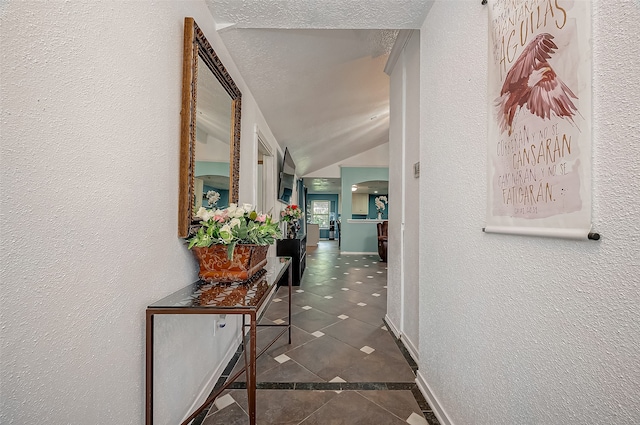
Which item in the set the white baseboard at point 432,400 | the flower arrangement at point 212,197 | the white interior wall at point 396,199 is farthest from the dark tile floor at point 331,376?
the flower arrangement at point 212,197

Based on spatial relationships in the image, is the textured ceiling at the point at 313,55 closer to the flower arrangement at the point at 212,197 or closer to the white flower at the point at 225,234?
the flower arrangement at the point at 212,197

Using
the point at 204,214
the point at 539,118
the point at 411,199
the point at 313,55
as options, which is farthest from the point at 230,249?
the point at 313,55

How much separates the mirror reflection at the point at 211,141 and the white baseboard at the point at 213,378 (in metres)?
1.08

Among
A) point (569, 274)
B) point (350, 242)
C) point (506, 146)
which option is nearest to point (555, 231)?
point (569, 274)

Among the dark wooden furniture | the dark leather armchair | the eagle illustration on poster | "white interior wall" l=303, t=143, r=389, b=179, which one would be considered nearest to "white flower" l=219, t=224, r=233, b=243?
the eagle illustration on poster

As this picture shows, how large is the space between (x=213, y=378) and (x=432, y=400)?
1.35 metres

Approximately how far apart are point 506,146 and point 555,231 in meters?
0.36

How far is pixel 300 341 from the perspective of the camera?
8.09 feet

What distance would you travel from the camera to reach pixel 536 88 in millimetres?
842

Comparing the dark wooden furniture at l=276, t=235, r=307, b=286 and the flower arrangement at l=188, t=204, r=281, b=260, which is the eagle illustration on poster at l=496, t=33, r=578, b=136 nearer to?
the flower arrangement at l=188, t=204, r=281, b=260

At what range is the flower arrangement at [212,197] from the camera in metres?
1.61

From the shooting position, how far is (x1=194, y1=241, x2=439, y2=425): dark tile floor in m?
1.54

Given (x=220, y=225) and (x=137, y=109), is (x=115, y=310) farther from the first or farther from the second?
(x=137, y=109)

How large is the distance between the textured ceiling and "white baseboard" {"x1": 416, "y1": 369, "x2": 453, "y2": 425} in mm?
2250
